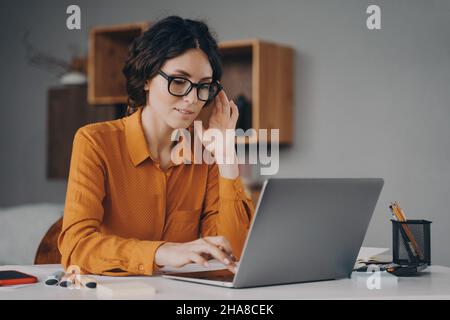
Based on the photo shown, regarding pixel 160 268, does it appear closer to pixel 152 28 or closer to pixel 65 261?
pixel 65 261

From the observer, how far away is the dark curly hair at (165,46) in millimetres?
1884

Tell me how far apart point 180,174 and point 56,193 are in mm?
3027

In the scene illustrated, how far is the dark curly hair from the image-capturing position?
1884 mm

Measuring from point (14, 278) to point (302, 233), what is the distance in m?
0.59

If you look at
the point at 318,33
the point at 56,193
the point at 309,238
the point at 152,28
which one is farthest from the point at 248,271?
the point at 56,193

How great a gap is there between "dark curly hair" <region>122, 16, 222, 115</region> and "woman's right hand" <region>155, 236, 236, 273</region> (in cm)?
61

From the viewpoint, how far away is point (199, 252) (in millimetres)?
1379

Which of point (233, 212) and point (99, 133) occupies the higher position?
point (99, 133)

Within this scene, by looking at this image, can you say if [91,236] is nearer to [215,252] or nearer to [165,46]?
[215,252]

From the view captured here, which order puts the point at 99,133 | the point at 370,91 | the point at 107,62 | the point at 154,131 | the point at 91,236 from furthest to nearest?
1. the point at 107,62
2. the point at 370,91
3. the point at 154,131
4. the point at 99,133
5. the point at 91,236

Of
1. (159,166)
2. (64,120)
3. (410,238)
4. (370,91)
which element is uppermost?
(370,91)

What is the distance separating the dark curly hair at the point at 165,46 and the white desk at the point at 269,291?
0.66 metres

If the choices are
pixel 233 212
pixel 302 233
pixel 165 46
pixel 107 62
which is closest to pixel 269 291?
pixel 302 233

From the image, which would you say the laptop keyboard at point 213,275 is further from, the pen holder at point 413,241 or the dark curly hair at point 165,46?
the dark curly hair at point 165,46
